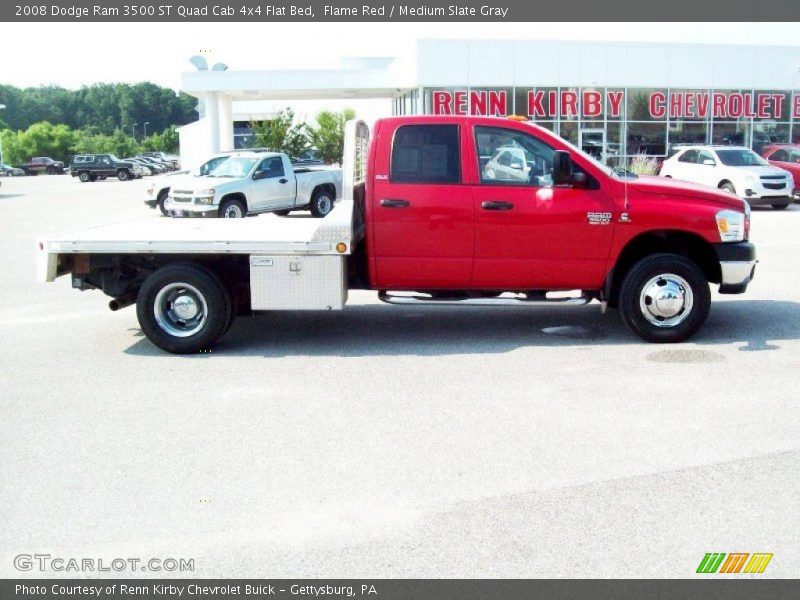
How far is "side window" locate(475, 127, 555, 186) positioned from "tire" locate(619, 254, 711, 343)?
4.06 feet

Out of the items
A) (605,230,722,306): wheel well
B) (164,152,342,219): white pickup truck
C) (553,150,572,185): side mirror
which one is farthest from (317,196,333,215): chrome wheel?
(553,150,572,185): side mirror

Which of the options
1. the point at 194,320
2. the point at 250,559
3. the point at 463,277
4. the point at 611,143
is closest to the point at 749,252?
the point at 463,277

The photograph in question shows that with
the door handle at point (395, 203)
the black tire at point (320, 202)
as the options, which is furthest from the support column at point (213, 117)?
the door handle at point (395, 203)

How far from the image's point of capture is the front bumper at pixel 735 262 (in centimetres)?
802

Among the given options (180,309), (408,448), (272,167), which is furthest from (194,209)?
(408,448)

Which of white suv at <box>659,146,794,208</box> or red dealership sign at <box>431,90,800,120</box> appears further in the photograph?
red dealership sign at <box>431,90,800,120</box>

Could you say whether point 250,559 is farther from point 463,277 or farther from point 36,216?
point 36,216

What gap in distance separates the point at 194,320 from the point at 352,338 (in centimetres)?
156

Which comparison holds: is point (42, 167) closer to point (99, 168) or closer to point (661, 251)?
point (99, 168)

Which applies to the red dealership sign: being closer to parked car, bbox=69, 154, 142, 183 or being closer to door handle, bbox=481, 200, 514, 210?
door handle, bbox=481, 200, 514, 210

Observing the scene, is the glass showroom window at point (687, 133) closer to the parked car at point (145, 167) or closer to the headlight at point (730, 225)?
the headlight at point (730, 225)

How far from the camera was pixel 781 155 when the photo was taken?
1040 inches

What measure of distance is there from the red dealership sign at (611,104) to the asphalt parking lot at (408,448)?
1119 inches

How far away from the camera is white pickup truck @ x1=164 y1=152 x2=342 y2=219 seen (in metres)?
19.7
